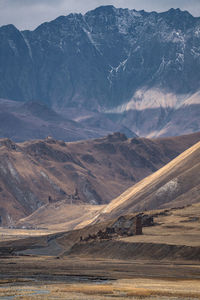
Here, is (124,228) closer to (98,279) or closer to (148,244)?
(148,244)

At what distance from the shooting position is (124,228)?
17938 cm

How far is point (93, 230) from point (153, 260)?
180 feet

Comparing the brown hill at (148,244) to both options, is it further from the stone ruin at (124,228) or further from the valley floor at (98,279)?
the valley floor at (98,279)

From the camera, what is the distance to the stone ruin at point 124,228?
16725cm

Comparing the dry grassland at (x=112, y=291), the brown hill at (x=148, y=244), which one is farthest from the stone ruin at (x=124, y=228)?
the dry grassland at (x=112, y=291)

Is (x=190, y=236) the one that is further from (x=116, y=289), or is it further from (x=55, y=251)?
(x=116, y=289)

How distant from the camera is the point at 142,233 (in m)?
167

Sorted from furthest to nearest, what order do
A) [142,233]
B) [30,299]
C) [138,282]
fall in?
[142,233]
[138,282]
[30,299]

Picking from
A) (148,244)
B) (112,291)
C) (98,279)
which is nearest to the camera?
(112,291)

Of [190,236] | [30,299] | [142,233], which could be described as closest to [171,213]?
[142,233]

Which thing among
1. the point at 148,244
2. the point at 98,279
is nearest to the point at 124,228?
the point at 148,244

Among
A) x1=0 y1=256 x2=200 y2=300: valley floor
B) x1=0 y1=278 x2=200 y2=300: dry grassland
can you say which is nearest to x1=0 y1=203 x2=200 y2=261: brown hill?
x1=0 y1=256 x2=200 y2=300: valley floor

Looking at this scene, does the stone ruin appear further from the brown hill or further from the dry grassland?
the dry grassland

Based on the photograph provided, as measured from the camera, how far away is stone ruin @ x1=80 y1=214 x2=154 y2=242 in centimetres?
16725
